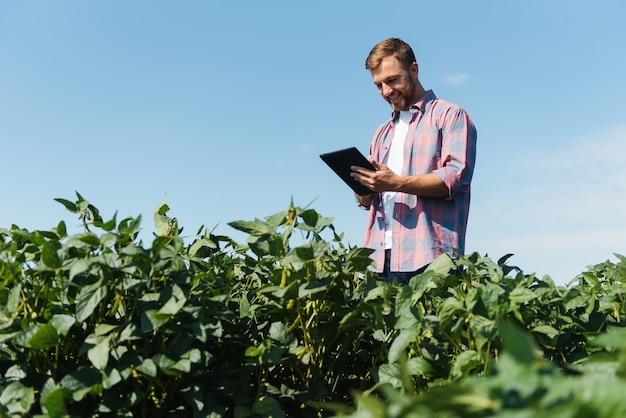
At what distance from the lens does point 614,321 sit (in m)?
2.59

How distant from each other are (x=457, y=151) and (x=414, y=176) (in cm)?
30

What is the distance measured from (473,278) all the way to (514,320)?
406mm

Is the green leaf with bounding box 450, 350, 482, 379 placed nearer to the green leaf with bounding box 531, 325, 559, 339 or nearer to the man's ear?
the green leaf with bounding box 531, 325, 559, 339

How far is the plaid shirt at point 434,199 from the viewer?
11.5 ft

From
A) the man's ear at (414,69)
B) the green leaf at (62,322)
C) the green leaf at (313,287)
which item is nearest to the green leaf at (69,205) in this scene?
the green leaf at (62,322)

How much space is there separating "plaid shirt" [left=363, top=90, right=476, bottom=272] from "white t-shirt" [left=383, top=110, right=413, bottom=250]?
0.12 ft

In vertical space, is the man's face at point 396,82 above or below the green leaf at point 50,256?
above

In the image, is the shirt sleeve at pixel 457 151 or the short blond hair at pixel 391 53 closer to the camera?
the shirt sleeve at pixel 457 151

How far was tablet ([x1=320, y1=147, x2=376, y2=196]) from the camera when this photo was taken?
3.37m

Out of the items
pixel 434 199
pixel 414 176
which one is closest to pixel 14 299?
pixel 414 176

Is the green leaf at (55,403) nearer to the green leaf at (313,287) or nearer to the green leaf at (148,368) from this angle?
the green leaf at (148,368)

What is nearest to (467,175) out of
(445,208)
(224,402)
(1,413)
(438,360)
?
(445,208)

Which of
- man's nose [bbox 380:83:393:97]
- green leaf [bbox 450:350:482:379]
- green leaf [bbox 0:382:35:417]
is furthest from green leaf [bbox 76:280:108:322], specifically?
man's nose [bbox 380:83:393:97]

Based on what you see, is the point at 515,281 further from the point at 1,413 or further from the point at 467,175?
the point at 1,413
